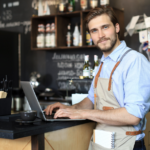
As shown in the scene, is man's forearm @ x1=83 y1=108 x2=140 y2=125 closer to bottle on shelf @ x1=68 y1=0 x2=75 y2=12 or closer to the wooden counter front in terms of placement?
the wooden counter front

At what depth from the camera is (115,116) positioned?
1.43 m

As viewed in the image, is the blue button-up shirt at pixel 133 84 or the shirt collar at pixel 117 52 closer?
the blue button-up shirt at pixel 133 84

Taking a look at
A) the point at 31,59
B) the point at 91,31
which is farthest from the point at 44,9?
the point at 91,31

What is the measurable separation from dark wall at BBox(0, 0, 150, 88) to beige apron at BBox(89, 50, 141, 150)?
185cm

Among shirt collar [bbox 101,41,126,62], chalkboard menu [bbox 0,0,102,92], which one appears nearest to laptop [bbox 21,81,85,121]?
shirt collar [bbox 101,41,126,62]

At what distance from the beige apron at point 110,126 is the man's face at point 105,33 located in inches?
6.4

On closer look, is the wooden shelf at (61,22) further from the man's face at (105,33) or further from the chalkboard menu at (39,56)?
the man's face at (105,33)

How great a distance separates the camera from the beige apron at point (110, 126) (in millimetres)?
1521

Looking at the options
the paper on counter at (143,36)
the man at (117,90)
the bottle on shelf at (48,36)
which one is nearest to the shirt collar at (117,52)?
the man at (117,90)

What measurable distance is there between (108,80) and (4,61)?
2.84 metres

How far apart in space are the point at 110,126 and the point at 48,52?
2632mm

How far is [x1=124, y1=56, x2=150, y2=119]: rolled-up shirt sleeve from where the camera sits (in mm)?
1397

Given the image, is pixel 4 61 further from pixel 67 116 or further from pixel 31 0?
pixel 67 116

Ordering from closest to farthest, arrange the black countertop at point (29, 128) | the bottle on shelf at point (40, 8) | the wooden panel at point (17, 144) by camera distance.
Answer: the black countertop at point (29, 128) → the wooden panel at point (17, 144) → the bottle on shelf at point (40, 8)
